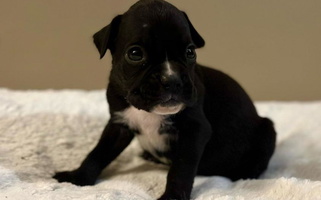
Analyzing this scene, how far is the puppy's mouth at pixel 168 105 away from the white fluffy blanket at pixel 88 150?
26 centimetres

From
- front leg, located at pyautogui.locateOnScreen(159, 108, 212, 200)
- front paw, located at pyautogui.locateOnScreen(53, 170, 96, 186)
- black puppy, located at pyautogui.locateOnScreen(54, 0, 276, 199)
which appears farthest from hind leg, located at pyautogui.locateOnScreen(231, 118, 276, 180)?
front paw, located at pyautogui.locateOnScreen(53, 170, 96, 186)

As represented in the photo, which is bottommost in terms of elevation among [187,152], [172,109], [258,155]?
[258,155]

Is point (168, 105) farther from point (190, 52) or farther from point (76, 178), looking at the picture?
point (76, 178)

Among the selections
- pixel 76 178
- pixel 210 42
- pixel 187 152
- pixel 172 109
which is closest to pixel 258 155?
pixel 187 152

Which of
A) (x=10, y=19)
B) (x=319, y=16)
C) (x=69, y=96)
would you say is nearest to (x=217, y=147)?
(x=69, y=96)

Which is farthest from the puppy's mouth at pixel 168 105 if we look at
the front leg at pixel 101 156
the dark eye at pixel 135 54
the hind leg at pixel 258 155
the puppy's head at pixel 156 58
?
the hind leg at pixel 258 155

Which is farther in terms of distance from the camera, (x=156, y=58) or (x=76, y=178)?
(x=76, y=178)

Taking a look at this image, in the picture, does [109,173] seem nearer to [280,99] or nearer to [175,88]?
[175,88]

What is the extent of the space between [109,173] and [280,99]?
179 centimetres

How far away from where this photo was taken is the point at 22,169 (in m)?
1.53

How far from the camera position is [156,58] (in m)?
1.31

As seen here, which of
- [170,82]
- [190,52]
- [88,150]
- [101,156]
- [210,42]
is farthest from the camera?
[210,42]

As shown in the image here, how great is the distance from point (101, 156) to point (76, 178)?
0.15m

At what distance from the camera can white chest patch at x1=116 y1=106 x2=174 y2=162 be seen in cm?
155
